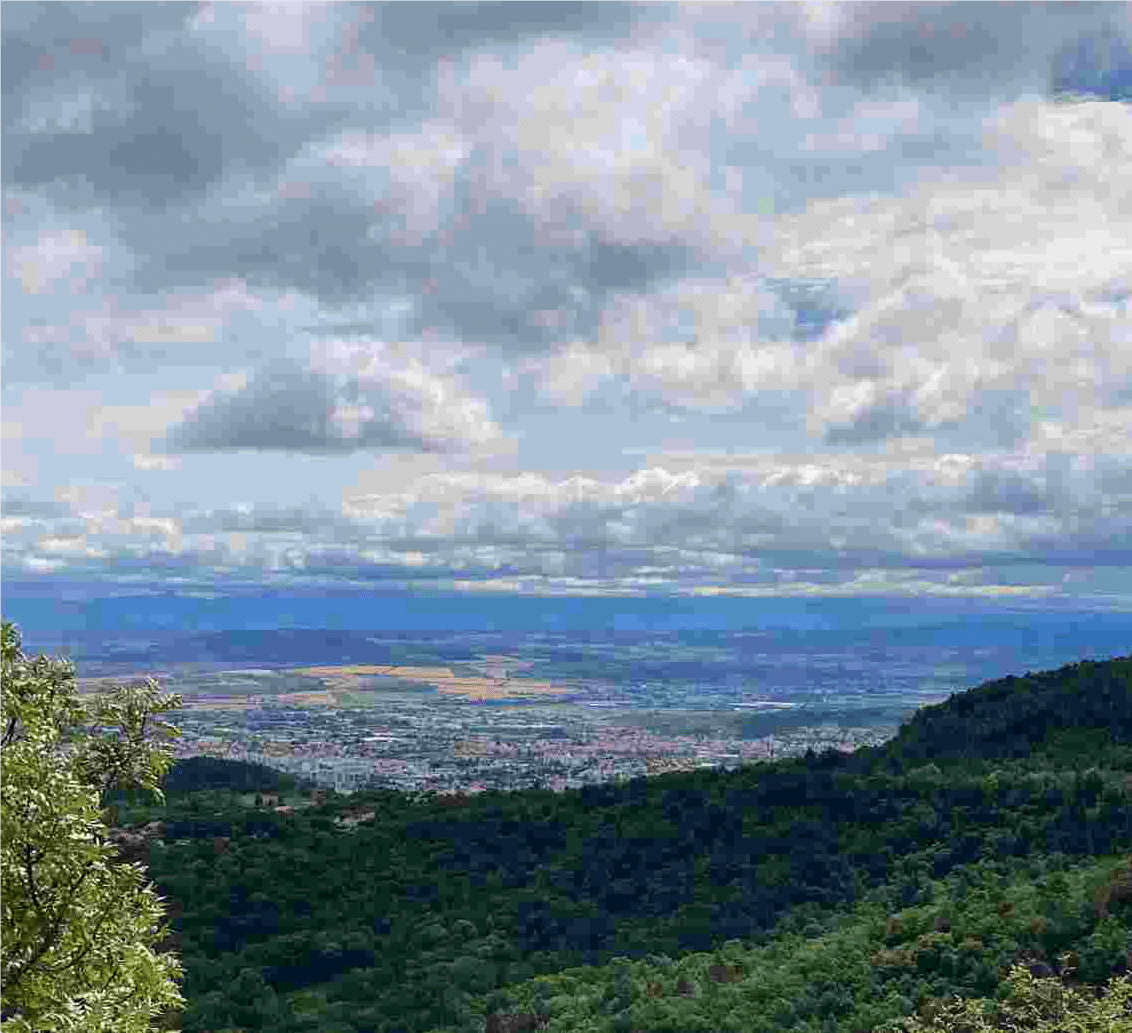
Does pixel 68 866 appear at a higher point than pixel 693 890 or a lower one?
higher

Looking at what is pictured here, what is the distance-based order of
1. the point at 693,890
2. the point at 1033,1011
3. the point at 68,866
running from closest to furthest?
1. the point at 68,866
2. the point at 1033,1011
3. the point at 693,890

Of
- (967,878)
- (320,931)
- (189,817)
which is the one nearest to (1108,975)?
(967,878)

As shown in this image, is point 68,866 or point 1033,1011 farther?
point 1033,1011

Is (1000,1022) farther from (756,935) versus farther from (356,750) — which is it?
(356,750)

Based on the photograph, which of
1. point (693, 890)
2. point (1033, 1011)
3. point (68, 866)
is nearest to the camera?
point (68, 866)

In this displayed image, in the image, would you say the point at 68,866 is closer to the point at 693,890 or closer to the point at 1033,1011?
the point at 1033,1011

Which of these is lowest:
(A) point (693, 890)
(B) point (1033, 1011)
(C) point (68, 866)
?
(A) point (693, 890)

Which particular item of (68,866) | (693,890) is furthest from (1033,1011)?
(693,890)
